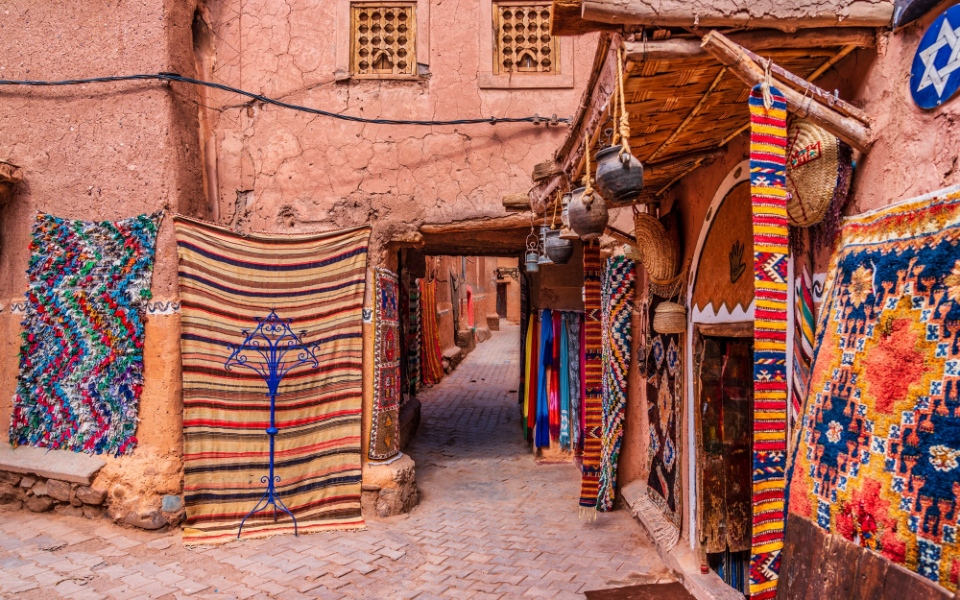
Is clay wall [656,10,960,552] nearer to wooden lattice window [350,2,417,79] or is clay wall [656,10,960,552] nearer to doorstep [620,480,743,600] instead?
doorstep [620,480,743,600]

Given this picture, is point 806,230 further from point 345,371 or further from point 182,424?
point 182,424

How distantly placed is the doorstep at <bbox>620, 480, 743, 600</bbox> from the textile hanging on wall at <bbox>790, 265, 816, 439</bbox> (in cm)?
159

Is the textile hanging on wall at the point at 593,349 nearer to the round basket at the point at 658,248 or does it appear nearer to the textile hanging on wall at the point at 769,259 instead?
the round basket at the point at 658,248

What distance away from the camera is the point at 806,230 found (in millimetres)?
2676

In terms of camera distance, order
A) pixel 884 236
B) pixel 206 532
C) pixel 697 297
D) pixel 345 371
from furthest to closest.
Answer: pixel 345 371, pixel 206 532, pixel 697 297, pixel 884 236

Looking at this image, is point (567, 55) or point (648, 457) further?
point (567, 55)

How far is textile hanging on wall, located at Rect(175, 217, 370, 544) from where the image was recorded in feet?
17.1

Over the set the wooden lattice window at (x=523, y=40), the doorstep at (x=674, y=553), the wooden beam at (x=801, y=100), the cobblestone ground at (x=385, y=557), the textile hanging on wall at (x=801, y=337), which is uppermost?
the wooden lattice window at (x=523, y=40)

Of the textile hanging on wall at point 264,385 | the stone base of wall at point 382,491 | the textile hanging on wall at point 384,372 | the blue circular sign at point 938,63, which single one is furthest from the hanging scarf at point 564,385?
the blue circular sign at point 938,63

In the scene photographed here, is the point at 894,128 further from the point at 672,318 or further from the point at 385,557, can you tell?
the point at 385,557

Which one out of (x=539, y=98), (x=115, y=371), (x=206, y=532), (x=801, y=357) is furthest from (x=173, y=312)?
(x=801, y=357)

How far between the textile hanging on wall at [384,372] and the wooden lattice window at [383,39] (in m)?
2.00

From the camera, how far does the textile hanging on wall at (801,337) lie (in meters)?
2.59

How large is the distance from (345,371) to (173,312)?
1563mm
